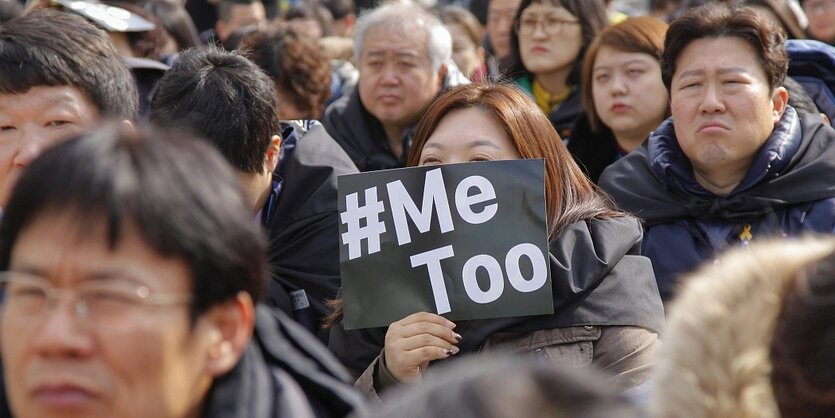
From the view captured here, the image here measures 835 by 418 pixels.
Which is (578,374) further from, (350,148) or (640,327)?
(350,148)

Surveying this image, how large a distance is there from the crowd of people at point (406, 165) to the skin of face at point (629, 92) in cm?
1

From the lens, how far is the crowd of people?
1833 millimetres

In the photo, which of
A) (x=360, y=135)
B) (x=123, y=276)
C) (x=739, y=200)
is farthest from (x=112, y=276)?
(x=360, y=135)

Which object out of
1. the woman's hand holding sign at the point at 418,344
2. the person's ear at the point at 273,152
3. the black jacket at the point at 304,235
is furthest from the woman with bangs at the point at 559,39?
the woman's hand holding sign at the point at 418,344

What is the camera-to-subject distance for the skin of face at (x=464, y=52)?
8516 mm

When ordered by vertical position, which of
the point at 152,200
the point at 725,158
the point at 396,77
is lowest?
the point at 152,200

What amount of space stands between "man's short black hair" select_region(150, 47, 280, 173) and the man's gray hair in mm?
2232

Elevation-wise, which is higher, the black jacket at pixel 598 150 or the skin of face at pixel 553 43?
the skin of face at pixel 553 43

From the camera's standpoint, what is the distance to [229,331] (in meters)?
2.01

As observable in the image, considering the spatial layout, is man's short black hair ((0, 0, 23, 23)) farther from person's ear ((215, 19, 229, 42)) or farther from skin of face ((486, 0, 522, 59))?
person's ear ((215, 19, 229, 42))

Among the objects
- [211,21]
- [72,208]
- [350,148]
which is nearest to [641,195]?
[350,148]

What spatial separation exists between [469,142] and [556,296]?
617 mm

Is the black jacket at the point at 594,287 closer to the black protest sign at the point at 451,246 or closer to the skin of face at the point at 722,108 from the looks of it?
the black protest sign at the point at 451,246

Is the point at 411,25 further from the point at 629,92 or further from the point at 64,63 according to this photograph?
the point at 64,63
